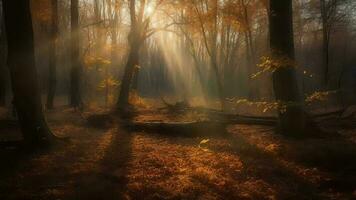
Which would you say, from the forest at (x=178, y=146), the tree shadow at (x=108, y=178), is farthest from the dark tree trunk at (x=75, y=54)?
the tree shadow at (x=108, y=178)

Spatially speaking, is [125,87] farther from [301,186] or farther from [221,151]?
[301,186]

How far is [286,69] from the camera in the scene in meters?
11.7

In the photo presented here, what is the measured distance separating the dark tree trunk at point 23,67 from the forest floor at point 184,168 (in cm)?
67

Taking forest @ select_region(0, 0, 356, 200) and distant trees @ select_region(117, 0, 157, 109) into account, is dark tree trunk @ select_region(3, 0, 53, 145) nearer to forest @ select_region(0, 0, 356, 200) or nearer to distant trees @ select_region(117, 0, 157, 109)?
forest @ select_region(0, 0, 356, 200)

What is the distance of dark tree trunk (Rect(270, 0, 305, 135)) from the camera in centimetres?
1154

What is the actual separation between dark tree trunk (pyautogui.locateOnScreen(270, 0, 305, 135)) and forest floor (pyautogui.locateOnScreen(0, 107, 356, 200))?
628mm

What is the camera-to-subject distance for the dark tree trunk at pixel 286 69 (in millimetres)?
11539

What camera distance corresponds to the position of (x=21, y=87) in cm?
955

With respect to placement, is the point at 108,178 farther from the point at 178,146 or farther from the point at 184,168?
the point at 178,146

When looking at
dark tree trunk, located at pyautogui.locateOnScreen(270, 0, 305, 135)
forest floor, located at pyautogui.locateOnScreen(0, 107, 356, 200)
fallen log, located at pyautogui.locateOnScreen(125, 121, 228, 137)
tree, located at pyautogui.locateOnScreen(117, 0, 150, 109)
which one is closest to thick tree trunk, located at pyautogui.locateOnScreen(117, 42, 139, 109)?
tree, located at pyautogui.locateOnScreen(117, 0, 150, 109)

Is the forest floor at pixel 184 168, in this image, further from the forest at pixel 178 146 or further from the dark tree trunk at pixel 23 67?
the dark tree trunk at pixel 23 67

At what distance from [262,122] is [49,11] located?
488 inches

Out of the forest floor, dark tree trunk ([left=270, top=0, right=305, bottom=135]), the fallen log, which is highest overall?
dark tree trunk ([left=270, top=0, right=305, bottom=135])

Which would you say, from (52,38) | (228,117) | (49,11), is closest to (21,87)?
(228,117)
